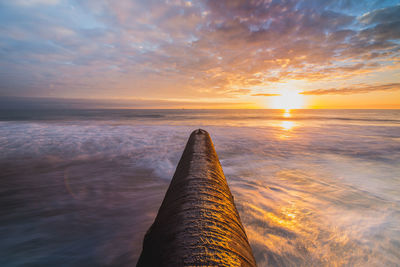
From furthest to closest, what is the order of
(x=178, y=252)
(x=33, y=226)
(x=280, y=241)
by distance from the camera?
(x=33, y=226) → (x=280, y=241) → (x=178, y=252)

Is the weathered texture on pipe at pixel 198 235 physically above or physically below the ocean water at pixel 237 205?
above

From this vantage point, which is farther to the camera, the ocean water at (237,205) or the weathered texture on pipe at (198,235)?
the ocean water at (237,205)

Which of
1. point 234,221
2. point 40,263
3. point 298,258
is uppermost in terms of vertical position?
point 234,221

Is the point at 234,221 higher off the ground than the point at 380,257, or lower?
higher

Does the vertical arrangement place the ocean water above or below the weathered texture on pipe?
below

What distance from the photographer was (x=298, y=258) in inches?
111

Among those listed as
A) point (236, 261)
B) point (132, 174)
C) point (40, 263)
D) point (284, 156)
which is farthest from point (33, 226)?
point (284, 156)

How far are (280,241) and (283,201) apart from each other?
1.55m

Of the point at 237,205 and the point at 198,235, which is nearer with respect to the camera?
the point at 198,235

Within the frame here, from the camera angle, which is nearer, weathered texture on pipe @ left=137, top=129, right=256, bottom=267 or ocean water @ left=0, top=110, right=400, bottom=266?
weathered texture on pipe @ left=137, top=129, right=256, bottom=267

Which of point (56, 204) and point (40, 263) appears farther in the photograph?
point (56, 204)

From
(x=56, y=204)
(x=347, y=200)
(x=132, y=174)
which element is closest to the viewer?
(x=56, y=204)

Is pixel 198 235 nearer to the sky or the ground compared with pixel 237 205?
nearer to the sky

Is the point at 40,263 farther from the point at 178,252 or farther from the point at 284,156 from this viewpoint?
the point at 284,156
